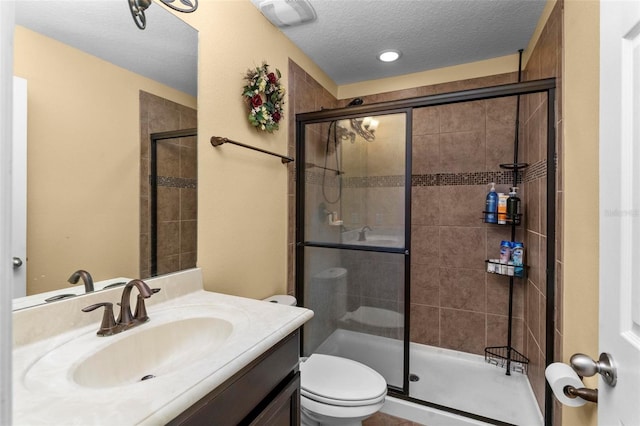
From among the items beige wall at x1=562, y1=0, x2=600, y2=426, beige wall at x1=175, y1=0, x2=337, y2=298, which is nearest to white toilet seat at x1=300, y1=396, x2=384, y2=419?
beige wall at x1=175, y1=0, x2=337, y2=298

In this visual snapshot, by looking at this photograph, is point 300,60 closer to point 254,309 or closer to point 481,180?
point 481,180

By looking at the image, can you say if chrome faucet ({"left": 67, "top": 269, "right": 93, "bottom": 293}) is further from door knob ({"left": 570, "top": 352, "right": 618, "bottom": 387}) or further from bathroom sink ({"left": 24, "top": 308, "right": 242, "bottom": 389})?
door knob ({"left": 570, "top": 352, "right": 618, "bottom": 387})

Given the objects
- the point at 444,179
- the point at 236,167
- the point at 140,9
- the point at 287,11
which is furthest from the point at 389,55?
the point at 140,9

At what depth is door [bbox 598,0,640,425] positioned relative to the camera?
1.78ft

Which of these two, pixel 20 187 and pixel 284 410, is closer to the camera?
pixel 20 187

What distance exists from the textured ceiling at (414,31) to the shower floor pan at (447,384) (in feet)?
6.53

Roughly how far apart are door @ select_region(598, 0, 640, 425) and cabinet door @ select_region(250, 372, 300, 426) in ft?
2.61

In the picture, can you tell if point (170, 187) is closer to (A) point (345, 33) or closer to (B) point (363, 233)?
(B) point (363, 233)

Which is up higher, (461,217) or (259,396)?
(461,217)

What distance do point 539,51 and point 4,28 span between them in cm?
236

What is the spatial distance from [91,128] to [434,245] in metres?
2.36

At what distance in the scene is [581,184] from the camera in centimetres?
116

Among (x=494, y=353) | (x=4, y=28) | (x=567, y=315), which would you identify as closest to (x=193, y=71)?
(x=4, y=28)

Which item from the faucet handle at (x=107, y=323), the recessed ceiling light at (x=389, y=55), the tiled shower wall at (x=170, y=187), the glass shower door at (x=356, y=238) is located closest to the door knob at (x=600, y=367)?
the glass shower door at (x=356, y=238)
